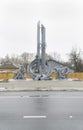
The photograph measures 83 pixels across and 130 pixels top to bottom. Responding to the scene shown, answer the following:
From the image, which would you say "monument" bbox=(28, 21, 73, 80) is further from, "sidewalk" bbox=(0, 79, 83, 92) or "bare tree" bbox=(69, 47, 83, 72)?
"bare tree" bbox=(69, 47, 83, 72)

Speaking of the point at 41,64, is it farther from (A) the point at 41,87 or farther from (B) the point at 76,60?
(B) the point at 76,60

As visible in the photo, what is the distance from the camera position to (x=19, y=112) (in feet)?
29.0

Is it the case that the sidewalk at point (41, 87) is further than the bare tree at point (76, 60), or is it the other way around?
the bare tree at point (76, 60)

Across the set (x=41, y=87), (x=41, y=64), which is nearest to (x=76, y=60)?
(x=41, y=64)

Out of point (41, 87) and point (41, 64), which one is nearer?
point (41, 87)

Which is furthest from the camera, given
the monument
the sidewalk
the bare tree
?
the bare tree

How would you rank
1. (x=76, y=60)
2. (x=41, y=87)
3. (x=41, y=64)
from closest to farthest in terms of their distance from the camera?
(x=41, y=87)
(x=41, y=64)
(x=76, y=60)

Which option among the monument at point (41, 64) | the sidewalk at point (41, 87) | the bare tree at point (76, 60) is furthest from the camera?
the bare tree at point (76, 60)

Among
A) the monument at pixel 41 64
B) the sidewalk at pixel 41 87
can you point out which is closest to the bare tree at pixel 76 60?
the monument at pixel 41 64

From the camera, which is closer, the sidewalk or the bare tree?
the sidewalk

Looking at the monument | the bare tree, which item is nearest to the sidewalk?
the monument

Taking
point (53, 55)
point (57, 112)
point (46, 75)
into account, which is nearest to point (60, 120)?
point (57, 112)

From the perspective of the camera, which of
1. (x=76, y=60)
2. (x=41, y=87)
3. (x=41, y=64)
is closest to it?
(x=41, y=87)

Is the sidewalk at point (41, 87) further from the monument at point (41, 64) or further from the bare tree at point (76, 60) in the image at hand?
the bare tree at point (76, 60)
